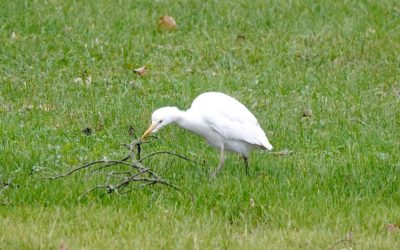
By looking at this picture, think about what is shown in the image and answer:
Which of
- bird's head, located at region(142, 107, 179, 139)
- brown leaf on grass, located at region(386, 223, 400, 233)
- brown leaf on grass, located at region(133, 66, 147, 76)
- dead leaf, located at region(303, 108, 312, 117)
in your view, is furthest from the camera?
brown leaf on grass, located at region(133, 66, 147, 76)

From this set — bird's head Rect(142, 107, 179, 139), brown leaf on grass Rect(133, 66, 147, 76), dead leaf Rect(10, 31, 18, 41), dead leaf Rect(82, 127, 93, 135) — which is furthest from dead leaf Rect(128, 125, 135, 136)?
dead leaf Rect(10, 31, 18, 41)

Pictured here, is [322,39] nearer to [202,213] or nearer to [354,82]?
[354,82]

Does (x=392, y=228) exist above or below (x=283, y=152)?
below

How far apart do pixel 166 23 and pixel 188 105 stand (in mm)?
2526

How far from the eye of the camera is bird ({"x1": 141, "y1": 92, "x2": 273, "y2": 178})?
21.4 feet

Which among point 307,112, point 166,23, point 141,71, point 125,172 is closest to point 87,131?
point 125,172

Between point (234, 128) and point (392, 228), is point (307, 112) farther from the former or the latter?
point (392, 228)

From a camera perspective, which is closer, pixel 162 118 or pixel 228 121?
pixel 162 118

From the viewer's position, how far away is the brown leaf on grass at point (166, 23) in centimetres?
1065

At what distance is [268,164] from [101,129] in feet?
4.96

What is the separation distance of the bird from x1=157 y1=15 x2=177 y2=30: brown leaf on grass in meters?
4.05

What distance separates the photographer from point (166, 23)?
10.7 metres

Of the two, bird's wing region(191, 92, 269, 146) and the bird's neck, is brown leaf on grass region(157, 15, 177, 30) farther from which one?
the bird's neck

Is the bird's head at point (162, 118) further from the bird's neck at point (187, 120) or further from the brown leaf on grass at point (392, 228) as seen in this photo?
the brown leaf on grass at point (392, 228)
